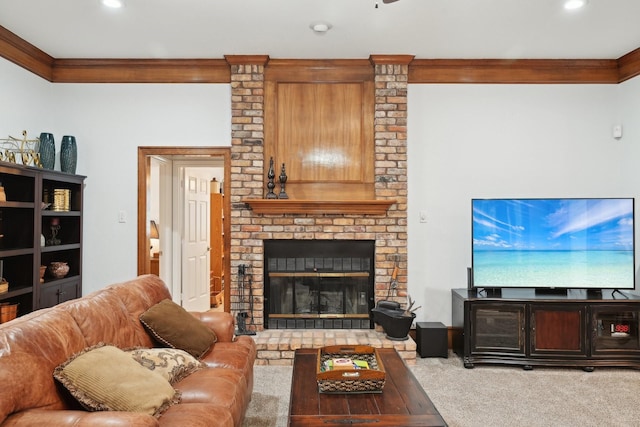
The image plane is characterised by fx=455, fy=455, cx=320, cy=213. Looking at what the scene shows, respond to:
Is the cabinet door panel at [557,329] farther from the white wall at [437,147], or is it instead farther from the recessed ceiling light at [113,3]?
the recessed ceiling light at [113,3]

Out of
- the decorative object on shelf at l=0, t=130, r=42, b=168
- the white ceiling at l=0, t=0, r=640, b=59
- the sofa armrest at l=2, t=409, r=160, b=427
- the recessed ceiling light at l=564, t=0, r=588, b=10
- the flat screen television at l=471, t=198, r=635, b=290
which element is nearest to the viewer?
the sofa armrest at l=2, t=409, r=160, b=427

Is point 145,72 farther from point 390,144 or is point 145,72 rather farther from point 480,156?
point 480,156

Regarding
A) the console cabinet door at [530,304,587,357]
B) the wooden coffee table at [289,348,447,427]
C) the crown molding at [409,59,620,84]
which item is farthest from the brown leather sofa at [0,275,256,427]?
the crown molding at [409,59,620,84]

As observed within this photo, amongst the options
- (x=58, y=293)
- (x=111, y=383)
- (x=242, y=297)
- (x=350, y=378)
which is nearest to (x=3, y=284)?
(x=58, y=293)

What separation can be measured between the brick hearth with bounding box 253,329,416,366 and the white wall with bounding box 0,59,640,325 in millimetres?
590

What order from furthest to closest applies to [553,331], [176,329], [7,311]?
[553,331], [7,311], [176,329]

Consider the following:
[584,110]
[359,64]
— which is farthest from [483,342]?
[359,64]

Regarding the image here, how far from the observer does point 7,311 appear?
3502 millimetres

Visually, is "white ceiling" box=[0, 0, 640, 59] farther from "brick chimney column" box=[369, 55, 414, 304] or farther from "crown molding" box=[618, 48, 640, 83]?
"brick chimney column" box=[369, 55, 414, 304]

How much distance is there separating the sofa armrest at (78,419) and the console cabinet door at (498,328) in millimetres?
3128

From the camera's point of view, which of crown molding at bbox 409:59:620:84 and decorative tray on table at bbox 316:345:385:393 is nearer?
decorative tray on table at bbox 316:345:385:393

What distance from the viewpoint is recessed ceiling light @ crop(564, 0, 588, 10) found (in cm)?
329

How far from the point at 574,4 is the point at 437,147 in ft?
5.44

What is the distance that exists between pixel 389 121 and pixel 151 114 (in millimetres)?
2363
